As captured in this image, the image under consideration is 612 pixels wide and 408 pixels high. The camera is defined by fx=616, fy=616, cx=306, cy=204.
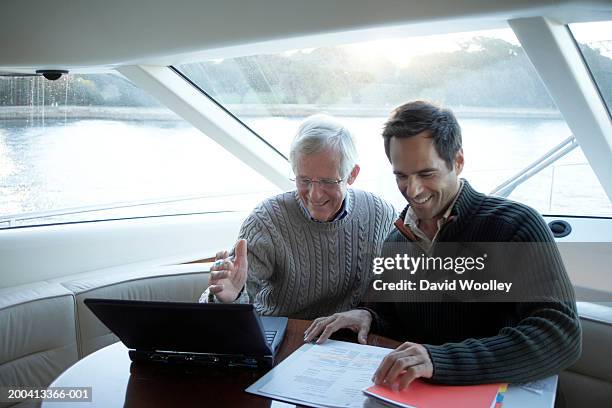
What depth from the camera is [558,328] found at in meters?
1.50

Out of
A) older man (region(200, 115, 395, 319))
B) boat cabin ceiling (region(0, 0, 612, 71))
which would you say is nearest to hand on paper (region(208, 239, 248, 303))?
older man (region(200, 115, 395, 319))

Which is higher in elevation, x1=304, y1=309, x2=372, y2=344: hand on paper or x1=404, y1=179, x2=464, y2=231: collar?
x1=404, y1=179, x2=464, y2=231: collar

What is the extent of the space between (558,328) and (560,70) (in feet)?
3.60

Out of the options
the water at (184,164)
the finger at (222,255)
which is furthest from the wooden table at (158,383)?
the water at (184,164)

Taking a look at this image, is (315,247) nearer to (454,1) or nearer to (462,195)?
(462,195)

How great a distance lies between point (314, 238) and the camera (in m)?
2.25

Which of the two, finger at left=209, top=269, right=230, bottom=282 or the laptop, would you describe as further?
finger at left=209, top=269, right=230, bottom=282

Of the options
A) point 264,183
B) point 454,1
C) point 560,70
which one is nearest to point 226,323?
point 454,1

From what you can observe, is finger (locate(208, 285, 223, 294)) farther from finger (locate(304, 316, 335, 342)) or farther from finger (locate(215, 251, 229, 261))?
finger (locate(304, 316, 335, 342))

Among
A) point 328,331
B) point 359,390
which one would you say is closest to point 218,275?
point 328,331

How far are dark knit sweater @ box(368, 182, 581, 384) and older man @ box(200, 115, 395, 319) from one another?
0.83 feet

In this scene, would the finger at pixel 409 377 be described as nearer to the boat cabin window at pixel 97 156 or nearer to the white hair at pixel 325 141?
the white hair at pixel 325 141

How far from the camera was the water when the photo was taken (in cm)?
292

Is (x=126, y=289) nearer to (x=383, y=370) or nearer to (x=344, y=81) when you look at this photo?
(x=344, y=81)
